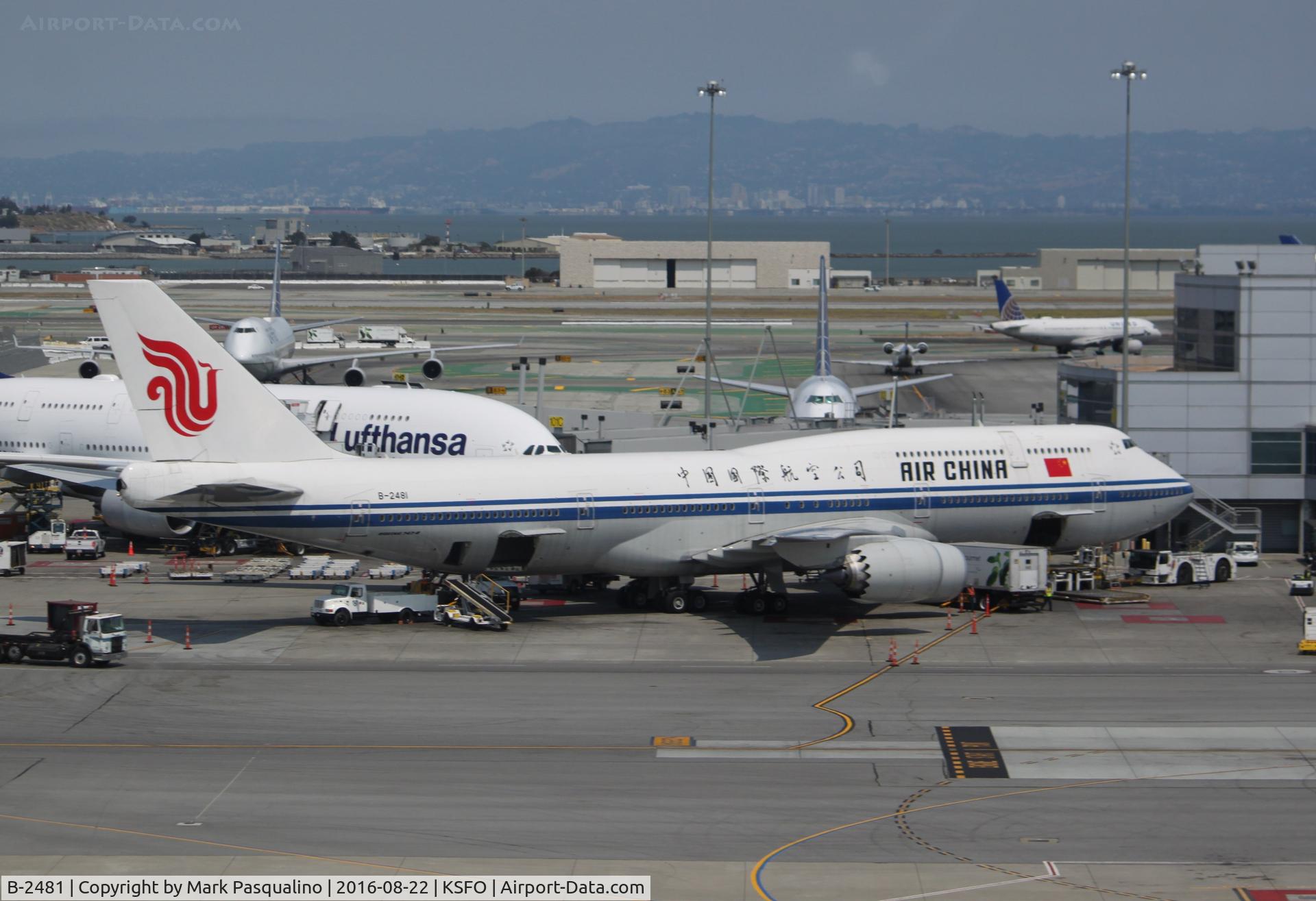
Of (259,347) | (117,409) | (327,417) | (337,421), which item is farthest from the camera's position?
(259,347)

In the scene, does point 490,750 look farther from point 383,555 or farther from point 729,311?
point 729,311

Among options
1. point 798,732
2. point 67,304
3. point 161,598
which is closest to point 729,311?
point 67,304

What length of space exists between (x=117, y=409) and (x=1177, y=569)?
39.6 m

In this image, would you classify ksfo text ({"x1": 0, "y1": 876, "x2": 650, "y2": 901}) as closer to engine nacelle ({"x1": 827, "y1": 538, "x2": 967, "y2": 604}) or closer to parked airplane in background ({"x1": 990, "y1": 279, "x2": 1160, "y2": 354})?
engine nacelle ({"x1": 827, "y1": 538, "x2": 967, "y2": 604})

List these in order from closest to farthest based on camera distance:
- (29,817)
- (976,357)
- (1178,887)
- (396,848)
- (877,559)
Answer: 1. (1178,887)
2. (396,848)
3. (29,817)
4. (877,559)
5. (976,357)

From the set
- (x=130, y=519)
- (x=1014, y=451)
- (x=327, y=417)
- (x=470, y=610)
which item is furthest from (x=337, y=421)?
(x=1014, y=451)

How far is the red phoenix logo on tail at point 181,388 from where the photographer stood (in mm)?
41656

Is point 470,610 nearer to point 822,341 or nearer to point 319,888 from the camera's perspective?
point 319,888

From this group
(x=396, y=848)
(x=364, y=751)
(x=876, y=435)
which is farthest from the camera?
(x=876, y=435)

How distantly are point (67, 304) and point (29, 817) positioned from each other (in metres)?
163

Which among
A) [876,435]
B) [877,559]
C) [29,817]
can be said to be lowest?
[29,817]

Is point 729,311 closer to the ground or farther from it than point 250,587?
farther from it

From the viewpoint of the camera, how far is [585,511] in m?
44.6

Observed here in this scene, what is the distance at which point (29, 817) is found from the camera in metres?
27.6
